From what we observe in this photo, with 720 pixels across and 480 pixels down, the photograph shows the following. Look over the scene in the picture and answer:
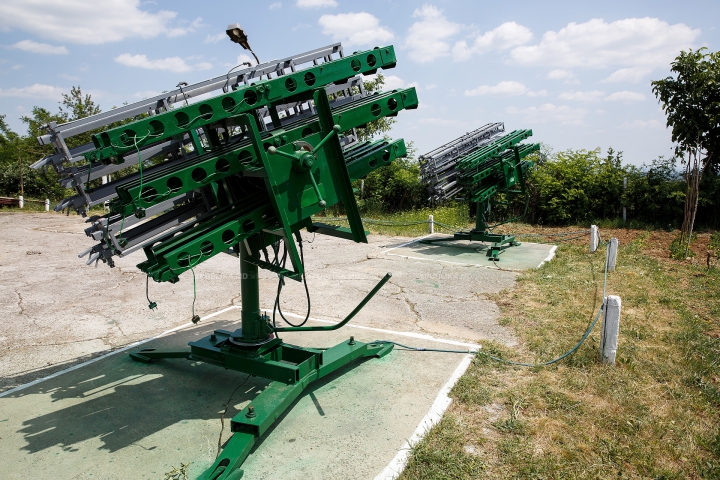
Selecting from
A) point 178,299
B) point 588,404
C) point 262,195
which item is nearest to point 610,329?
point 588,404

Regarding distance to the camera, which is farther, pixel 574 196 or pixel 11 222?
pixel 11 222

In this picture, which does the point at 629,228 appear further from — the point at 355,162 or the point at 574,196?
the point at 355,162

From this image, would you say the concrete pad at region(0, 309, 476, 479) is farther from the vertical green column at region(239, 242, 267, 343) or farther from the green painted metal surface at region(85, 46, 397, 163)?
the green painted metal surface at region(85, 46, 397, 163)

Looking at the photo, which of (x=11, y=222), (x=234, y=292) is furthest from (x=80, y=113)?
(x=234, y=292)

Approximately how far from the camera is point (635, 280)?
8719mm

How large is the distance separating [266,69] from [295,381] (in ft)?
9.12

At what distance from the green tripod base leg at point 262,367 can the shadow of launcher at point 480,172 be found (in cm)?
679

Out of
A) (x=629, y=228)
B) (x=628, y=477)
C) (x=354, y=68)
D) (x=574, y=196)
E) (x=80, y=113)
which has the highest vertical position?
(x=80, y=113)

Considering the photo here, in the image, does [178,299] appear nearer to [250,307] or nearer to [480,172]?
[250,307]

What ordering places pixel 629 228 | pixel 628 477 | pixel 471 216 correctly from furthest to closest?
1. pixel 471 216
2. pixel 629 228
3. pixel 628 477

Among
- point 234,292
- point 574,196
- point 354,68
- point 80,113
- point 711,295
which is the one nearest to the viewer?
point 354,68

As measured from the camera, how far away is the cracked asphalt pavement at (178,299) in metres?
6.20

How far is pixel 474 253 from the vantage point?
11.9 m

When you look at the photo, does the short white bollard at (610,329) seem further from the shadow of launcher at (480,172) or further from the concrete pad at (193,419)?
the shadow of launcher at (480,172)
